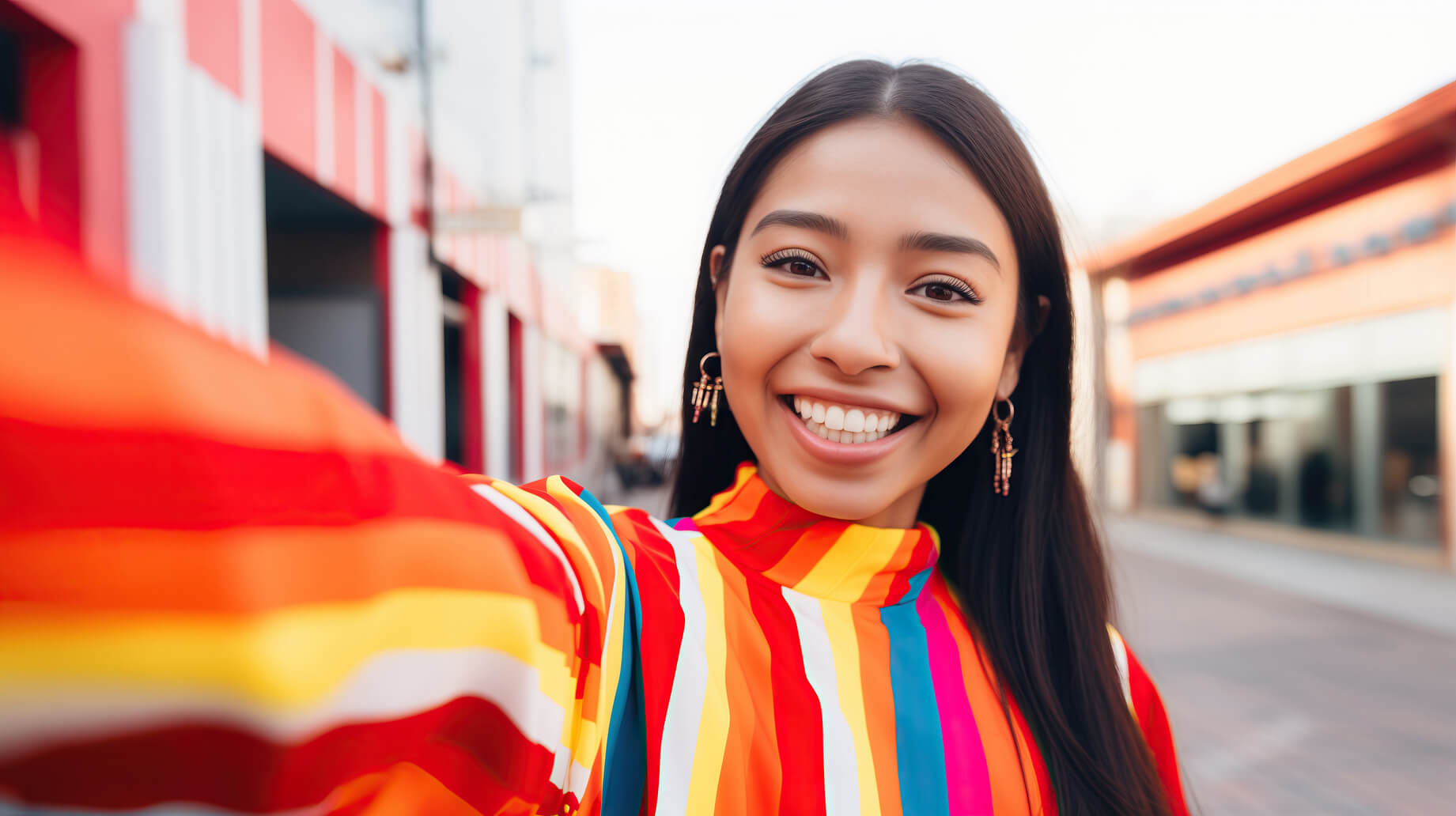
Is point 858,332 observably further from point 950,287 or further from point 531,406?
point 531,406

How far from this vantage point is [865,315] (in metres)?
0.96

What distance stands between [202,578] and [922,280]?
842 mm

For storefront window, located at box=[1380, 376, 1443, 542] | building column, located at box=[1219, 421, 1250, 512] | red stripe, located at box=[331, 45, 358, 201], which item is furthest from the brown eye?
building column, located at box=[1219, 421, 1250, 512]

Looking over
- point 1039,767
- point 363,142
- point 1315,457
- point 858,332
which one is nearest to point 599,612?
point 858,332

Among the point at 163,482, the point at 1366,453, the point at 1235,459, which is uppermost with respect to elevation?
the point at 163,482

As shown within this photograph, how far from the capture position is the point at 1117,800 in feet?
3.47

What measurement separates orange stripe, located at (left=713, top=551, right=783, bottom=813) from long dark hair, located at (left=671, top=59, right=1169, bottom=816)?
1.38 ft

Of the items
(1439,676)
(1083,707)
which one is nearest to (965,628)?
(1083,707)

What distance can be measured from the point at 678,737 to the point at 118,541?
1.93 ft

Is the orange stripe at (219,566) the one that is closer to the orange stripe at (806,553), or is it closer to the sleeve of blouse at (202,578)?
the sleeve of blouse at (202,578)

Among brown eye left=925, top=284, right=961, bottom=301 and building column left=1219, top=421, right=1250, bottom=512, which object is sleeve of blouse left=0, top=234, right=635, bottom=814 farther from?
building column left=1219, top=421, right=1250, bottom=512

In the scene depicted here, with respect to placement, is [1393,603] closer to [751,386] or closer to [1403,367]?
[1403,367]

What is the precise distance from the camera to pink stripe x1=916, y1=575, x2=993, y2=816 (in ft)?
3.05

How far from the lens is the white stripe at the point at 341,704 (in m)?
0.31
